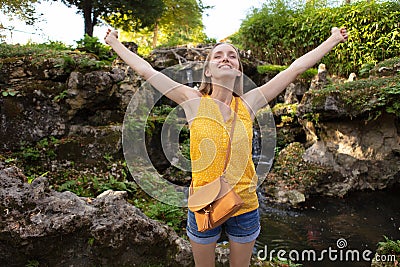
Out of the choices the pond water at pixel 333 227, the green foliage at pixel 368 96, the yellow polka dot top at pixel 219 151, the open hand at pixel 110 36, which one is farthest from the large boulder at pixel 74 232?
the green foliage at pixel 368 96

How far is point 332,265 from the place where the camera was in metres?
4.96

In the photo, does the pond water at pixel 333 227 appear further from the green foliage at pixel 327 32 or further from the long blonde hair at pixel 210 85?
the green foliage at pixel 327 32

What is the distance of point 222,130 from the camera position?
1730 mm

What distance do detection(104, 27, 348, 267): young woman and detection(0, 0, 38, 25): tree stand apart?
37.0 ft

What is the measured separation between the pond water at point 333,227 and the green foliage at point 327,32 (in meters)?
6.14

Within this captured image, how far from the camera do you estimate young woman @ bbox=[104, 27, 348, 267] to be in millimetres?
1707

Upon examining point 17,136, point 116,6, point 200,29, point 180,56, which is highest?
point 200,29

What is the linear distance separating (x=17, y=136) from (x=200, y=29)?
26.4 meters

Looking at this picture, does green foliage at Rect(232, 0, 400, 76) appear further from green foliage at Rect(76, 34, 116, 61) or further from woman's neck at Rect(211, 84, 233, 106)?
woman's neck at Rect(211, 84, 233, 106)

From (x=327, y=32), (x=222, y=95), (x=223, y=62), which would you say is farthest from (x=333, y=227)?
(x=327, y=32)

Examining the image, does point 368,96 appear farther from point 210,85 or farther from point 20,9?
point 20,9

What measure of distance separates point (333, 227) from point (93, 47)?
8.34 m

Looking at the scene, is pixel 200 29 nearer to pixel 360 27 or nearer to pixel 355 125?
pixel 360 27

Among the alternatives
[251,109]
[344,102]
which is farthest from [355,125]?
[251,109]
